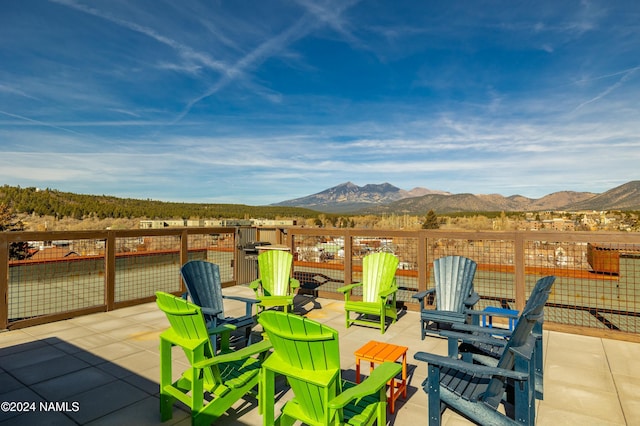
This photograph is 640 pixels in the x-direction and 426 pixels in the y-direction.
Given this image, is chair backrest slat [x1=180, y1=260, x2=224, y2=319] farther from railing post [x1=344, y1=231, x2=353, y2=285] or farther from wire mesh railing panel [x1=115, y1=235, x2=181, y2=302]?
wire mesh railing panel [x1=115, y1=235, x2=181, y2=302]

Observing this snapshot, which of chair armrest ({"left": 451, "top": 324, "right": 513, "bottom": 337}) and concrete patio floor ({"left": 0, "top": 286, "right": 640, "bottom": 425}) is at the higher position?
chair armrest ({"left": 451, "top": 324, "right": 513, "bottom": 337})

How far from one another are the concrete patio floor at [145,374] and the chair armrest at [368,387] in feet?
2.27

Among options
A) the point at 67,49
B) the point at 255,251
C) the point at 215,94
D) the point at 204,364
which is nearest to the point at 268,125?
the point at 215,94

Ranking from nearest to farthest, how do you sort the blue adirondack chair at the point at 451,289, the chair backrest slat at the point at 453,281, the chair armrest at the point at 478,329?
the chair armrest at the point at 478,329 → the blue adirondack chair at the point at 451,289 → the chair backrest slat at the point at 453,281

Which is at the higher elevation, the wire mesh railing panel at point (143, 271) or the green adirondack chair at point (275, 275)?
the green adirondack chair at point (275, 275)

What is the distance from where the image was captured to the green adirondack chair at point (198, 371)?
2027mm

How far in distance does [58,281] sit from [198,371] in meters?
8.73

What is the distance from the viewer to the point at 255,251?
704 cm

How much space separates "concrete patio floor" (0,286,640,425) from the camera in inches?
91.7

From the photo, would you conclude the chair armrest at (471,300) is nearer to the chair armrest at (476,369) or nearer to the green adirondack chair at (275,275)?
the chair armrest at (476,369)

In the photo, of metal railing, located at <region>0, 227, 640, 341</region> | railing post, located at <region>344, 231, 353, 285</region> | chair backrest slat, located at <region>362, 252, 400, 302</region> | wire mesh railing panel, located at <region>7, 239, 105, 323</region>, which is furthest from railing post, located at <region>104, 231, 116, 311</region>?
chair backrest slat, located at <region>362, 252, 400, 302</region>

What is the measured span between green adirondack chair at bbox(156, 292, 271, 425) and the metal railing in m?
3.38

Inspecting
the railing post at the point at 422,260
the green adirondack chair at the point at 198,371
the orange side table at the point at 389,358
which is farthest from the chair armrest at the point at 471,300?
the green adirondack chair at the point at 198,371

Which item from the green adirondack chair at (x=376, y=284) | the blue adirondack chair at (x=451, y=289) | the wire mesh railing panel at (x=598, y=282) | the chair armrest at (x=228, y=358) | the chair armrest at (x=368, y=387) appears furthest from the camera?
the wire mesh railing panel at (x=598, y=282)
